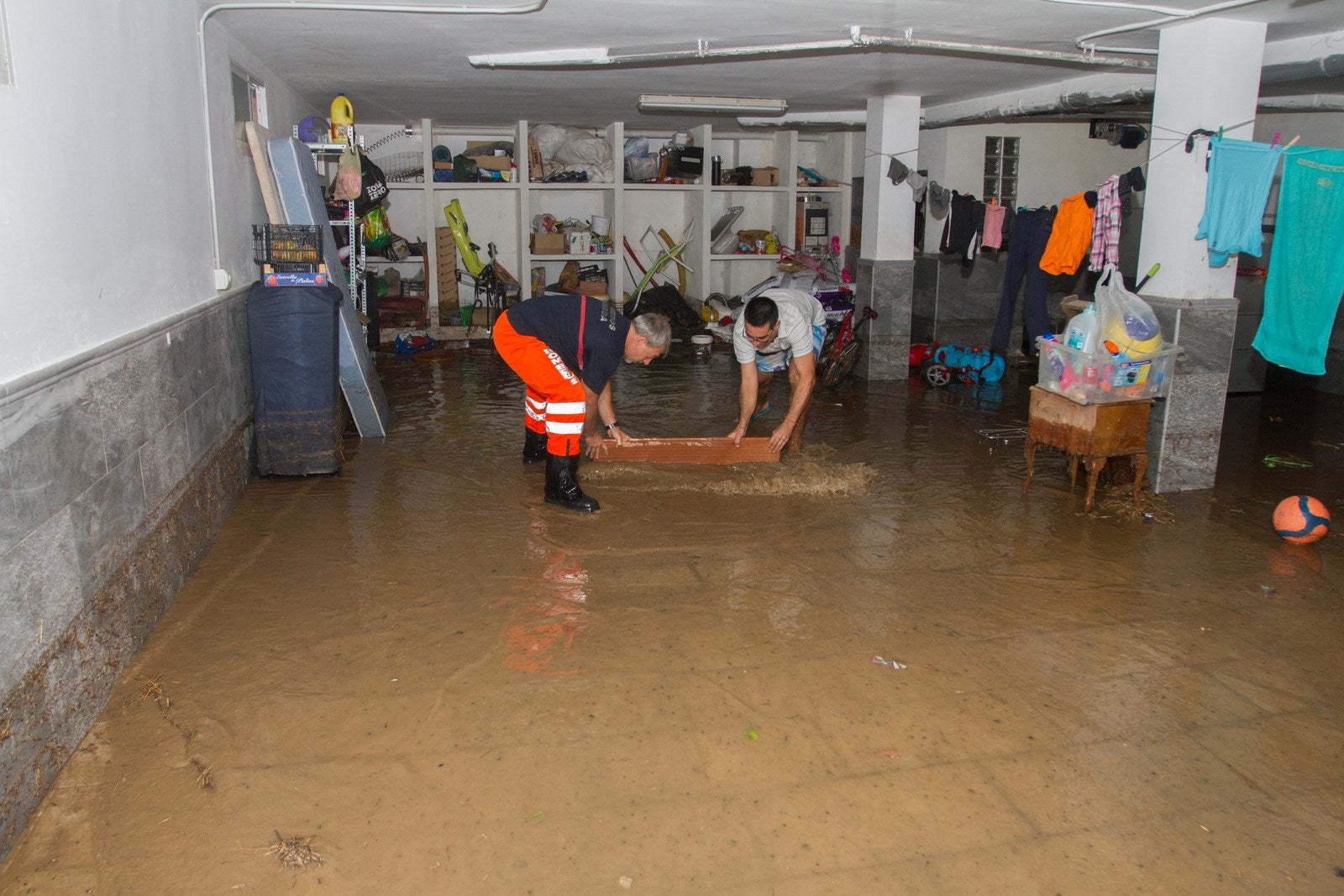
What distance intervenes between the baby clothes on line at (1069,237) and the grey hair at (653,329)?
137 inches

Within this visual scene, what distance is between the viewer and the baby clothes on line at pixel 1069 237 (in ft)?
21.7

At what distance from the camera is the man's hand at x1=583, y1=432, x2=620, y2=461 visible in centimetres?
574

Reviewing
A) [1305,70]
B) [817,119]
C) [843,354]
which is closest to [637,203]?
[817,119]

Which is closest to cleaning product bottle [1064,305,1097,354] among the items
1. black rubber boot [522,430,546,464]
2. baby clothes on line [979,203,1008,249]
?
black rubber boot [522,430,546,464]

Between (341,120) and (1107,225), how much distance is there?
217 inches

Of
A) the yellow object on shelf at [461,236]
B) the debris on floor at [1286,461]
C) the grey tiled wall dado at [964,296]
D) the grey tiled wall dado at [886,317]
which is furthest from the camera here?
the yellow object on shelf at [461,236]

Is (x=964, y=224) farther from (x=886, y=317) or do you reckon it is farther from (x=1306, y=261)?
(x=1306, y=261)

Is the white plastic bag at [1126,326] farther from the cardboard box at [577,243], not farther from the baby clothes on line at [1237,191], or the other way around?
the cardboard box at [577,243]

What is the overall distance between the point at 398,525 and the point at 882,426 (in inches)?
152

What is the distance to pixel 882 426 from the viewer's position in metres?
7.25

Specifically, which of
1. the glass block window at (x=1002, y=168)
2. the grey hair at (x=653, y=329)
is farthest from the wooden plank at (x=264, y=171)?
the glass block window at (x=1002, y=168)

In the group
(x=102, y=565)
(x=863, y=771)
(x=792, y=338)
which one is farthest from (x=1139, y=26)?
(x=102, y=565)

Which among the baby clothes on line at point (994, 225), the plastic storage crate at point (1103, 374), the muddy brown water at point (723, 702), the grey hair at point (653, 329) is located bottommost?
the muddy brown water at point (723, 702)

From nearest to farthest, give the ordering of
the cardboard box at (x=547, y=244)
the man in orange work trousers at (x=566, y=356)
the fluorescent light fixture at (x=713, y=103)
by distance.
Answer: the man in orange work trousers at (x=566, y=356), the fluorescent light fixture at (x=713, y=103), the cardboard box at (x=547, y=244)
